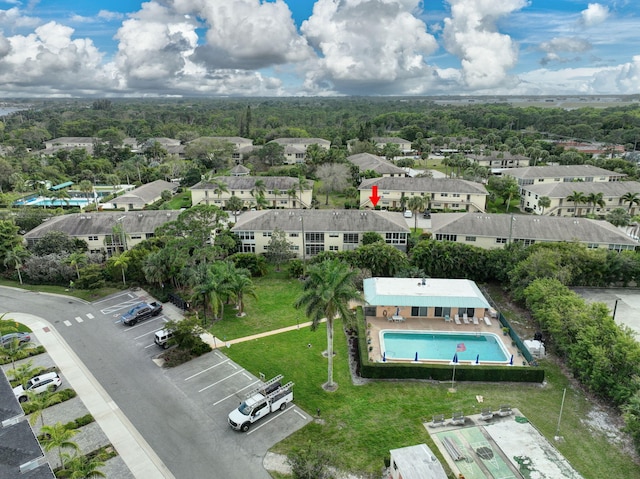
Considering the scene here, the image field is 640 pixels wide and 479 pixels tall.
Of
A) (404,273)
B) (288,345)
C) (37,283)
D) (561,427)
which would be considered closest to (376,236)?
(404,273)

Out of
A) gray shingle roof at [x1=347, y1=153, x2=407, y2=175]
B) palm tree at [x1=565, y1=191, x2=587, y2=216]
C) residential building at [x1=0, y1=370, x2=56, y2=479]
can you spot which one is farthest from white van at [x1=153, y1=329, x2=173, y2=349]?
gray shingle roof at [x1=347, y1=153, x2=407, y2=175]

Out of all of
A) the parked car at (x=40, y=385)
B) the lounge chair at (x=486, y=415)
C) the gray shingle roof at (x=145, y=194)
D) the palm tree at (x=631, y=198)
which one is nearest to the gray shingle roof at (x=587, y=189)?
the palm tree at (x=631, y=198)

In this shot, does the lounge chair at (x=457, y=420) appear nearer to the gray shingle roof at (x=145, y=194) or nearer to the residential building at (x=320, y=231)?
the residential building at (x=320, y=231)

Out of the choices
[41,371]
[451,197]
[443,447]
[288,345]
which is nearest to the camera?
[443,447]

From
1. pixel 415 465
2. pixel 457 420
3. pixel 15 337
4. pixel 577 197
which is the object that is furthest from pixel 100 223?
pixel 577 197

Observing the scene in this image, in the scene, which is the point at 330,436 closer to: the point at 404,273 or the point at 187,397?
the point at 187,397

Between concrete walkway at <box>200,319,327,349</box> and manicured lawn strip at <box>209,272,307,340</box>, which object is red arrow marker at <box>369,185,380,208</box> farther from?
concrete walkway at <box>200,319,327,349</box>
